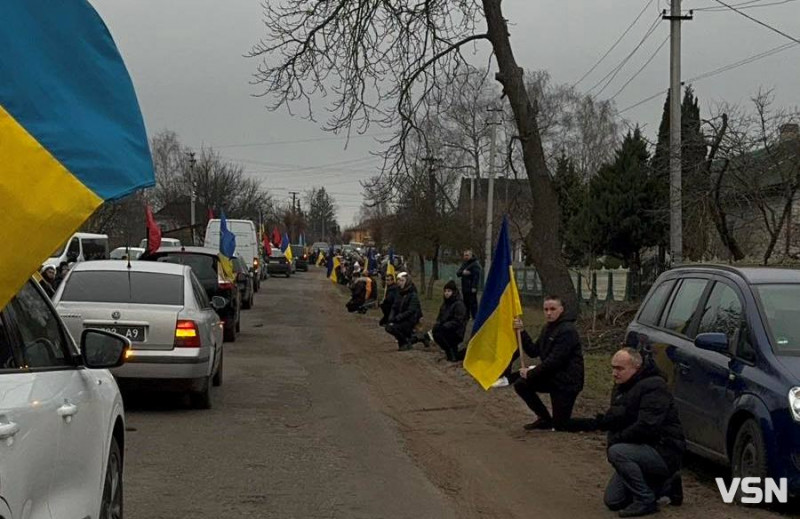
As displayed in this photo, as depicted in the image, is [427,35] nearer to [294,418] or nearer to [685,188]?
[685,188]

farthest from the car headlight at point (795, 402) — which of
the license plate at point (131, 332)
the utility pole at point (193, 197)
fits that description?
the utility pole at point (193, 197)

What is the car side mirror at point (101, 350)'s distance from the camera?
223 inches

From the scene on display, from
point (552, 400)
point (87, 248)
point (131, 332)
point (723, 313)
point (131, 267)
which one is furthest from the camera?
point (87, 248)

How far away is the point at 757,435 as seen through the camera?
7586mm

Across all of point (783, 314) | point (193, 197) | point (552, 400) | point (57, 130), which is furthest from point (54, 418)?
point (193, 197)

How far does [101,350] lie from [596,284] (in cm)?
2843

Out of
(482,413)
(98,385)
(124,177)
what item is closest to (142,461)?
(98,385)

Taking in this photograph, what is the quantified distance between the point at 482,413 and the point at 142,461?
4.62 meters

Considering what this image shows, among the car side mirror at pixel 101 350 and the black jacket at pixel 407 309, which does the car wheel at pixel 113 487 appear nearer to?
the car side mirror at pixel 101 350

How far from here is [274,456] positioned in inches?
380

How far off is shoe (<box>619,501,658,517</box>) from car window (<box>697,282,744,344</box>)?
151 centimetres

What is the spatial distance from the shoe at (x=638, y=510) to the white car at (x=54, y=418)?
349cm

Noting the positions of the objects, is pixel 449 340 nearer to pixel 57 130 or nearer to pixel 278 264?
pixel 57 130

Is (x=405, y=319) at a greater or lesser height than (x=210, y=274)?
lesser
